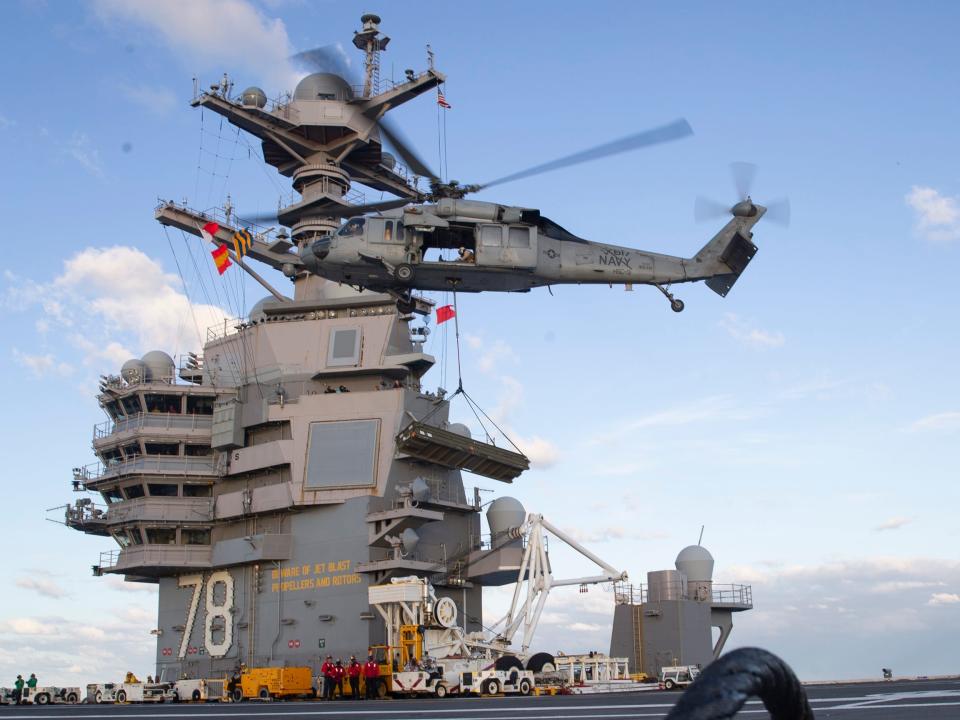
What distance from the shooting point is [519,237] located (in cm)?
2572

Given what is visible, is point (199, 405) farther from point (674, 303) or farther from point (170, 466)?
point (674, 303)

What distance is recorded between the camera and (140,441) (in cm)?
4053

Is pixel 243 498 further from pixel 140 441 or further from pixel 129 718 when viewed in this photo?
pixel 129 718

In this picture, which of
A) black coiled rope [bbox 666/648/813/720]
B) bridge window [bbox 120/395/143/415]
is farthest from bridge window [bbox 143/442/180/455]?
black coiled rope [bbox 666/648/813/720]

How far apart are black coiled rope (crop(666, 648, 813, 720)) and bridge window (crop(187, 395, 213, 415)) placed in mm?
40669

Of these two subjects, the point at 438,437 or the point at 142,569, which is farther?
the point at 142,569

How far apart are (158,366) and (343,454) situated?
37.1 feet

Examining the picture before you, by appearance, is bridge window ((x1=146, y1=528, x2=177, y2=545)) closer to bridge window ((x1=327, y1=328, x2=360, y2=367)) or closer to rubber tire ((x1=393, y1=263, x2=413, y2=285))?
bridge window ((x1=327, y1=328, x2=360, y2=367))

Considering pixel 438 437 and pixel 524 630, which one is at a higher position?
pixel 438 437

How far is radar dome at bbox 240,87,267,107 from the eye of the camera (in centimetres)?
4309

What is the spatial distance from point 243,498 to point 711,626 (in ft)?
60.0

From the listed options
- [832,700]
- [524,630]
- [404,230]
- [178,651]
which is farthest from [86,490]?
[832,700]

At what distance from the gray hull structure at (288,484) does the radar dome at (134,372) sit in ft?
0.26

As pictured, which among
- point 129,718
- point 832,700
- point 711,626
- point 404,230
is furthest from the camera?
point 711,626
